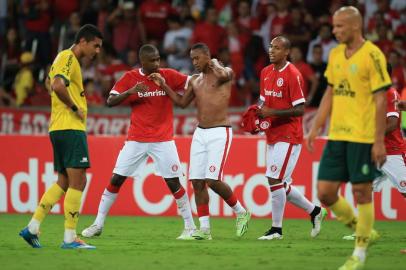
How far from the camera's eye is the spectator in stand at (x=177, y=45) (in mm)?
20594

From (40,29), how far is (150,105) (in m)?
10.1

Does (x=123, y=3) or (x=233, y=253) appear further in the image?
(x=123, y=3)

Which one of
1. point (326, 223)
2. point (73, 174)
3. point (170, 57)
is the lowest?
point (326, 223)

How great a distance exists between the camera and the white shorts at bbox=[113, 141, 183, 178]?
12586 mm

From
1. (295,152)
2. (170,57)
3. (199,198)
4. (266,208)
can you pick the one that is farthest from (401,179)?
(170,57)

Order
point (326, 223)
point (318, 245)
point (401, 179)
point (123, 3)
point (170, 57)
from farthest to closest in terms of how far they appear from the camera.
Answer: point (123, 3), point (170, 57), point (326, 223), point (401, 179), point (318, 245)

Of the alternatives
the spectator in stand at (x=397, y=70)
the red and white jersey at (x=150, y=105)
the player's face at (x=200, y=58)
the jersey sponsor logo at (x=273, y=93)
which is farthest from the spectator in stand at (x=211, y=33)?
the player's face at (x=200, y=58)

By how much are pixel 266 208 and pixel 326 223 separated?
3.91ft

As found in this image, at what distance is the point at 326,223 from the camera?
15.0 meters

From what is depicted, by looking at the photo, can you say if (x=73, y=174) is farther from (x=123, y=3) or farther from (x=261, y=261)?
(x=123, y=3)

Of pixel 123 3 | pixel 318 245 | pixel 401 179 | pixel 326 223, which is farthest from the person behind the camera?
pixel 123 3

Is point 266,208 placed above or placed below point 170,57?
below

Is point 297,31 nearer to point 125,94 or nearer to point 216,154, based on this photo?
point 216,154

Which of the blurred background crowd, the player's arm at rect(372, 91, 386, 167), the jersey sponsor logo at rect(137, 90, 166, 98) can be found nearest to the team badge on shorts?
the jersey sponsor logo at rect(137, 90, 166, 98)
